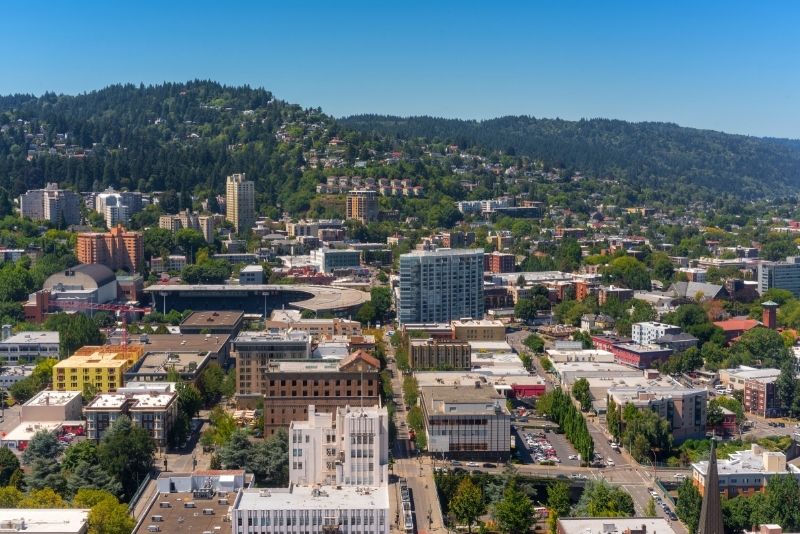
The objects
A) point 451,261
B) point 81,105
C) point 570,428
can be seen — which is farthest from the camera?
point 81,105

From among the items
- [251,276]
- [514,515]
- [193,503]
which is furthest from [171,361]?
[251,276]

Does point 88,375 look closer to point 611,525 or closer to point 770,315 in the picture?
point 611,525

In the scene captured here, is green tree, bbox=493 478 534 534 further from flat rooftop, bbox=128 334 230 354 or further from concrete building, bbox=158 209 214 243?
concrete building, bbox=158 209 214 243

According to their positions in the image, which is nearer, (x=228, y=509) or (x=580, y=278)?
(x=228, y=509)

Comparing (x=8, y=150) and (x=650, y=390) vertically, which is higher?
(x=8, y=150)

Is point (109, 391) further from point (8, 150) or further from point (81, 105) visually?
point (81, 105)

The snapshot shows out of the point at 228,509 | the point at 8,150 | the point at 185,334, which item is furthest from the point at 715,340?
the point at 8,150

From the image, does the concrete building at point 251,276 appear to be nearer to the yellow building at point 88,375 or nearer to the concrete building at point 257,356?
the yellow building at point 88,375

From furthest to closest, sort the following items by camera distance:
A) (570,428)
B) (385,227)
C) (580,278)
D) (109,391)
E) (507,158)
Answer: (507,158) → (385,227) → (580,278) → (109,391) → (570,428)
